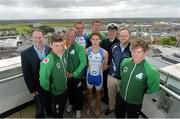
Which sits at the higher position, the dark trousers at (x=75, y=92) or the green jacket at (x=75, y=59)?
the green jacket at (x=75, y=59)

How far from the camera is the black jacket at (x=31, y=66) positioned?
6.88ft

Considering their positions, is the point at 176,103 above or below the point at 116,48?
below

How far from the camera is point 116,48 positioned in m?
2.39

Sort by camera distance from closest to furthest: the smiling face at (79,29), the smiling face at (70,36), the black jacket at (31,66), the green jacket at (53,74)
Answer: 1. the green jacket at (53,74)
2. the black jacket at (31,66)
3. the smiling face at (70,36)
4. the smiling face at (79,29)

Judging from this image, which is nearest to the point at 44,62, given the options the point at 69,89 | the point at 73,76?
the point at 73,76

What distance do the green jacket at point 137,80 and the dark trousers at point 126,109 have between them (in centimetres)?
6

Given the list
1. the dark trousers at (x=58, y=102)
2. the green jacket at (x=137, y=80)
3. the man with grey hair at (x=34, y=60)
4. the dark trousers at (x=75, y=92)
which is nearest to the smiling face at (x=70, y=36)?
the man with grey hair at (x=34, y=60)

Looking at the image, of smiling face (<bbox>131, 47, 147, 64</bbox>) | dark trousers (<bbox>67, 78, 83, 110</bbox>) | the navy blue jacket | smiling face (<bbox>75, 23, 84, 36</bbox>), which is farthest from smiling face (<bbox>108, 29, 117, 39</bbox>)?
smiling face (<bbox>131, 47, 147, 64</bbox>)

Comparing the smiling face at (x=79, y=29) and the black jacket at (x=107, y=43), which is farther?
the smiling face at (x=79, y=29)

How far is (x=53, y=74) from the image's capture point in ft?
6.55

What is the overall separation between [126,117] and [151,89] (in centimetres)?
50

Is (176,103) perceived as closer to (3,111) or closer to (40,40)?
(40,40)

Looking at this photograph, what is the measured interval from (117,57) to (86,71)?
53 cm

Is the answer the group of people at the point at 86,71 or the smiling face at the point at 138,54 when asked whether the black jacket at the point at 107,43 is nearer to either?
the group of people at the point at 86,71
